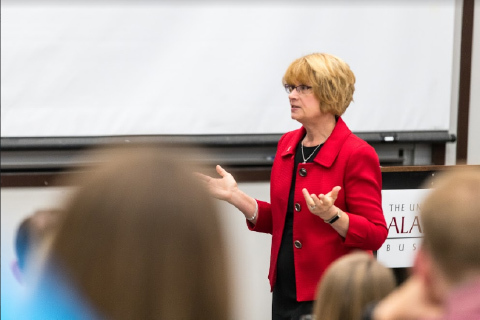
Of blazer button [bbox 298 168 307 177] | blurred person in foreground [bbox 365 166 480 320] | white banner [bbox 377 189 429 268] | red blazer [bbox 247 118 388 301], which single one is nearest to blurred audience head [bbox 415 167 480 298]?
blurred person in foreground [bbox 365 166 480 320]

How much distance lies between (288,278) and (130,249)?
1.57 m

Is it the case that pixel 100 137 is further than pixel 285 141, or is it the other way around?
pixel 100 137

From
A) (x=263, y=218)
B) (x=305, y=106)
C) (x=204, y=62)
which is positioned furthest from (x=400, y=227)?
(x=204, y=62)

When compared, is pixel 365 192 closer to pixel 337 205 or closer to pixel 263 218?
pixel 337 205

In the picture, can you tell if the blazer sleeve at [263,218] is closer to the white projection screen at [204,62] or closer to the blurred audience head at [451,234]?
the white projection screen at [204,62]

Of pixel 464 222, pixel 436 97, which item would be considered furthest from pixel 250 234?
pixel 464 222

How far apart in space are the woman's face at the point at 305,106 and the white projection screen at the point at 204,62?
1.31m

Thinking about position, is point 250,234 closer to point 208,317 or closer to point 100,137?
point 100,137

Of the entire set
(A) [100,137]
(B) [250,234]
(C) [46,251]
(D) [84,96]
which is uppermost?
(C) [46,251]

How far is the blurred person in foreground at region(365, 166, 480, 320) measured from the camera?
33.0 inches

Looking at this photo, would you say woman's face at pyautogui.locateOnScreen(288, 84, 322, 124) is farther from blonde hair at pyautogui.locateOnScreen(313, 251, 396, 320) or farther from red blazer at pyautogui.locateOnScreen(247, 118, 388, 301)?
blonde hair at pyautogui.locateOnScreen(313, 251, 396, 320)

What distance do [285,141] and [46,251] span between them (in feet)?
5.64

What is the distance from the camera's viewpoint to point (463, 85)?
3.67 meters

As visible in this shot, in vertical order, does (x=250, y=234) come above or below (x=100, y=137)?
below
